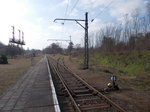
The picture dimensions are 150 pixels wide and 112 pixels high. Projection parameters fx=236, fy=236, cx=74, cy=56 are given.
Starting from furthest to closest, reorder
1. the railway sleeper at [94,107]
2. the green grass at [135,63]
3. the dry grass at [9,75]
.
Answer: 1. the green grass at [135,63]
2. the dry grass at [9,75]
3. the railway sleeper at [94,107]

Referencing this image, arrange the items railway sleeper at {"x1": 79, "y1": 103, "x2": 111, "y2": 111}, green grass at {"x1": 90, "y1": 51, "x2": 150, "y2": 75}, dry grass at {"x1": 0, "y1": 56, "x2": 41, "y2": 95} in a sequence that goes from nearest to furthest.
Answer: railway sleeper at {"x1": 79, "y1": 103, "x2": 111, "y2": 111} → dry grass at {"x1": 0, "y1": 56, "x2": 41, "y2": 95} → green grass at {"x1": 90, "y1": 51, "x2": 150, "y2": 75}

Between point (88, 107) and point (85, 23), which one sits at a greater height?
point (85, 23)

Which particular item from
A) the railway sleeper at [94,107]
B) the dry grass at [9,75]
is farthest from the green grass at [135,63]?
the railway sleeper at [94,107]

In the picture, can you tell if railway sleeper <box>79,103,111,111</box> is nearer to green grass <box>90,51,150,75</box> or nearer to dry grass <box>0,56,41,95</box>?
dry grass <box>0,56,41,95</box>

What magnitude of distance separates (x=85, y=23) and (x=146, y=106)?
67.6ft

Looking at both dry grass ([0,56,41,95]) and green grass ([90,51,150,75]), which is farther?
green grass ([90,51,150,75])

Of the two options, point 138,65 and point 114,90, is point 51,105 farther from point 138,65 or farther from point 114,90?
point 138,65

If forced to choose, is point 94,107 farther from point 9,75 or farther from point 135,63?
point 135,63

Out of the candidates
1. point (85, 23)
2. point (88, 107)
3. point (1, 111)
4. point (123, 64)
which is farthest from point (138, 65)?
point (1, 111)

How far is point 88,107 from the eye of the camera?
988cm

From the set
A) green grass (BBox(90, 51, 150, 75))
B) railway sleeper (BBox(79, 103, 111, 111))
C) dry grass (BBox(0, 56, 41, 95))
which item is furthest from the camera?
green grass (BBox(90, 51, 150, 75))

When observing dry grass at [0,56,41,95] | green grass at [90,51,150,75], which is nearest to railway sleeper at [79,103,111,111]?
dry grass at [0,56,41,95]

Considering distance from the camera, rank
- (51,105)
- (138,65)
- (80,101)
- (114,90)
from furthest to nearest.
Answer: (138,65), (114,90), (80,101), (51,105)

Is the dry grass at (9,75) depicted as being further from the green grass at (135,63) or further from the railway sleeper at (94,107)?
the green grass at (135,63)
